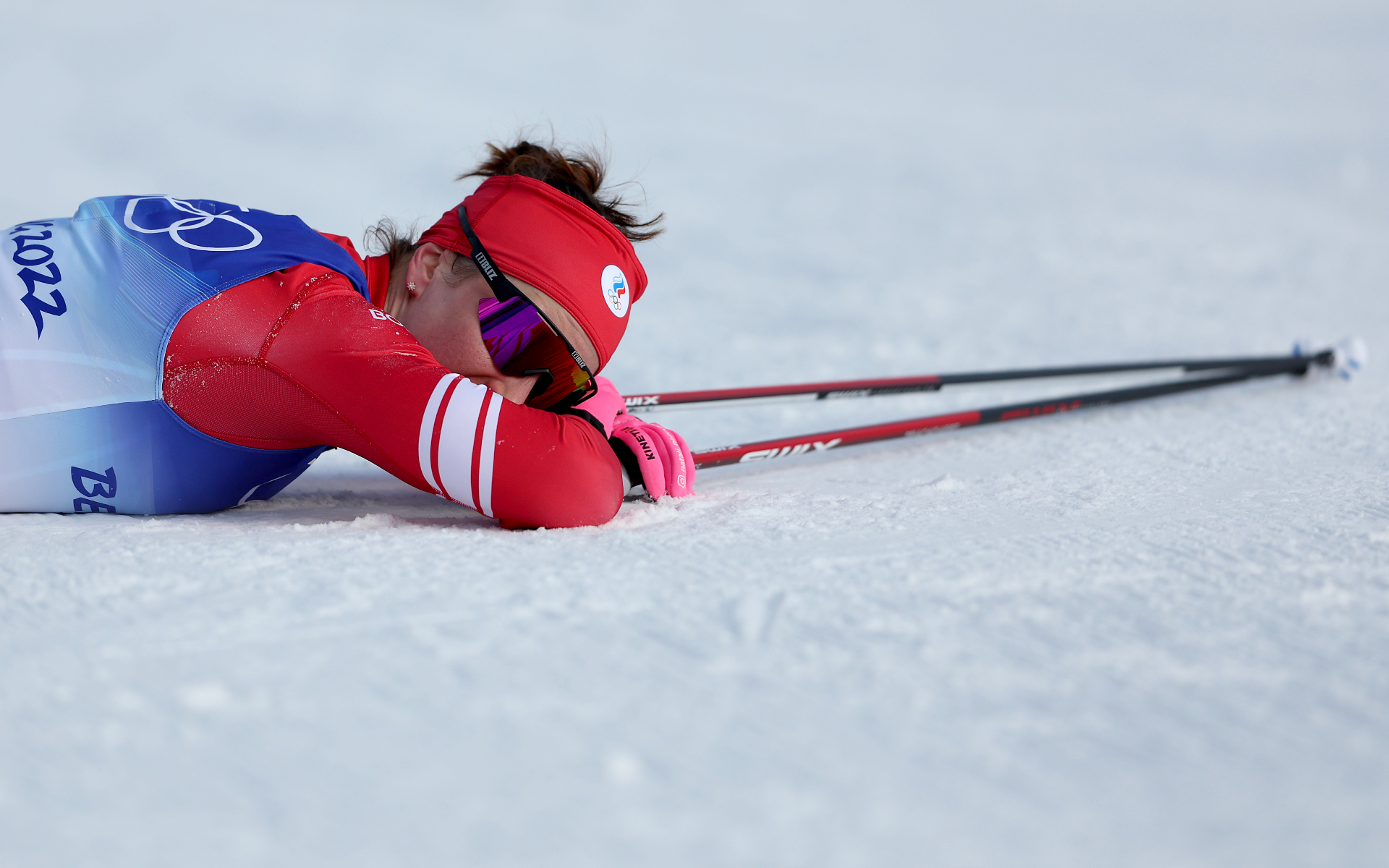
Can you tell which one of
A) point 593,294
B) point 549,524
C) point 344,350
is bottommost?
point 549,524

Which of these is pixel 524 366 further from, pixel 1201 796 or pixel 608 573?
pixel 1201 796

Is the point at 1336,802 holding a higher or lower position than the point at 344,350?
lower

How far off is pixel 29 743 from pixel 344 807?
209mm

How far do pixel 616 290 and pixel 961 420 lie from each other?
777mm

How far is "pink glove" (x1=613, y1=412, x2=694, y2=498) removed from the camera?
120 centimetres

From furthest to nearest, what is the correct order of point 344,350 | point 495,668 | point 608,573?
1. point 344,350
2. point 608,573
3. point 495,668

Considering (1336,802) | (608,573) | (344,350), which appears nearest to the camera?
(1336,802)

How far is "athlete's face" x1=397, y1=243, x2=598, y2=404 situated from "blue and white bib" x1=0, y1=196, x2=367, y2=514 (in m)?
0.08

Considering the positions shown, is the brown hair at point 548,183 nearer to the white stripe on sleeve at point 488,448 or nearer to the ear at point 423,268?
the ear at point 423,268

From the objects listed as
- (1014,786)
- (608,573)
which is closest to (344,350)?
(608,573)

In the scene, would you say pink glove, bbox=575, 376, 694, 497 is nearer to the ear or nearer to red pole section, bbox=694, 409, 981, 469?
red pole section, bbox=694, 409, 981, 469

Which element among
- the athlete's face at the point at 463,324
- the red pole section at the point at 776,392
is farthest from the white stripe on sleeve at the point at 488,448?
the red pole section at the point at 776,392

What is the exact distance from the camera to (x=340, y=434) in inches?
39.4

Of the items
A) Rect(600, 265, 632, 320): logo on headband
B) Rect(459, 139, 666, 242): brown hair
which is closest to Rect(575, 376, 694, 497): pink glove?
Rect(600, 265, 632, 320): logo on headband
